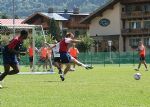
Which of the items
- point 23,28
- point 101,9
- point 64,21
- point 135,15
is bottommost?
point 23,28

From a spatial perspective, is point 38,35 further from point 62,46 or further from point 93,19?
point 93,19

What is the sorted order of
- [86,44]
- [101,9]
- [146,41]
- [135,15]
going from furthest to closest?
[146,41] < [86,44] < [135,15] < [101,9]

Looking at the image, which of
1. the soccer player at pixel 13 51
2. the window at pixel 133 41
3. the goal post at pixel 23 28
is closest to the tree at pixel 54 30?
the window at pixel 133 41

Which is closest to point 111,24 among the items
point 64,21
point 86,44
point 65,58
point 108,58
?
point 86,44

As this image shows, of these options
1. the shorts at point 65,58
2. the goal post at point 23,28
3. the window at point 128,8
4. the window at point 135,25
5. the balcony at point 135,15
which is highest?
the window at point 128,8

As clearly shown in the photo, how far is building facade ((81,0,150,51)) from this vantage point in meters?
87.6

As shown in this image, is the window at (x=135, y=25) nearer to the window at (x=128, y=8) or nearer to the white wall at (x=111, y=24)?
the white wall at (x=111, y=24)

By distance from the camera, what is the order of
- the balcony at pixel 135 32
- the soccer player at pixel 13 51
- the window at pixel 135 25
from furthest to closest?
1. the window at pixel 135 25
2. the balcony at pixel 135 32
3. the soccer player at pixel 13 51

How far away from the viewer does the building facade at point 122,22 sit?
87625 millimetres

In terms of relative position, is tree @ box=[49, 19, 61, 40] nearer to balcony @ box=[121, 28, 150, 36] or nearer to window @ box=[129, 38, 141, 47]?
window @ box=[129, 38, 141, 47]

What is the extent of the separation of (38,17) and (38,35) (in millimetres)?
72094

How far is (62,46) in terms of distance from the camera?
2248cm

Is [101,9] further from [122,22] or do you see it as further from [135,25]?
[135,25]

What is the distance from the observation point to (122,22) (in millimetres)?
89750
